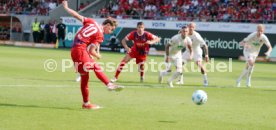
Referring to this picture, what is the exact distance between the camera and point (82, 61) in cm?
1326

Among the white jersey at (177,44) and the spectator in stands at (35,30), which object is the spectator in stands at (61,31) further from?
the white jersey at (177,44)

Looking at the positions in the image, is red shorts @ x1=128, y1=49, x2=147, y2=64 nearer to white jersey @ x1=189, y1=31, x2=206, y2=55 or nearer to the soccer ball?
white jersey @ x1=189, y1=31, x2=206, y2=55

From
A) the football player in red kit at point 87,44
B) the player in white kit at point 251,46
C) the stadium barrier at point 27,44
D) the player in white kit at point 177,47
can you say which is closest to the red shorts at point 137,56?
the player in white kit at point 177,47

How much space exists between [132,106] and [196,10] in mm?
31823

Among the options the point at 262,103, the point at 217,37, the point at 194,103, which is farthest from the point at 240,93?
the point at 217,37

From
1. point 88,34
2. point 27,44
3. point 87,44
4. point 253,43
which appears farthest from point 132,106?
point 27,44

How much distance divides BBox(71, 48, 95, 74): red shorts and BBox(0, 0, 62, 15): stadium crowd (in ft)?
139

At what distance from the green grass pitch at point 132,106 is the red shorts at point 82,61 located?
86cm

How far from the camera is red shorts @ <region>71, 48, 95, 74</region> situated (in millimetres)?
13164

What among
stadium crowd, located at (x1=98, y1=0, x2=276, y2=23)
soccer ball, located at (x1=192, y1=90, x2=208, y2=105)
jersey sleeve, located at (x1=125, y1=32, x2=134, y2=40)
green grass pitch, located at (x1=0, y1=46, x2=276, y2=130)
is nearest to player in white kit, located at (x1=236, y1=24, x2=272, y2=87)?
green grass pitch, located at (x1=0, y1=46, x2=276, y2=130)

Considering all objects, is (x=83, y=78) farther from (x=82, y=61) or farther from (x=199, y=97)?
(x=199, y=97)

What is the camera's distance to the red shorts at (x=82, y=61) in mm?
13164

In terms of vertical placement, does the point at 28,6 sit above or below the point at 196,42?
above

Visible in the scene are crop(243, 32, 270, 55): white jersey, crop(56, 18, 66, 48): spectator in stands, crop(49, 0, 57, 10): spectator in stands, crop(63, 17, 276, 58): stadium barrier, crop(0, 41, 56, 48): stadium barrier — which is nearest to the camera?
crop(243, 32, 270, 55): white jersey
